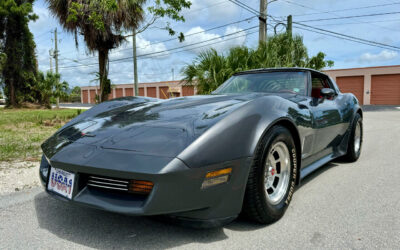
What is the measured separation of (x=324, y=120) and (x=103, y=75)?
8.68 m

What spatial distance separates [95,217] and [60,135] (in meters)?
0.68

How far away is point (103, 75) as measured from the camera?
33.7 feet

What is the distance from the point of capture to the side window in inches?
138

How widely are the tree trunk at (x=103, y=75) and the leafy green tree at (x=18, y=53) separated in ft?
35.9

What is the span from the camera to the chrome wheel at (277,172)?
2.24m

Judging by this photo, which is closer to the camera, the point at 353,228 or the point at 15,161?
the point at 353,228

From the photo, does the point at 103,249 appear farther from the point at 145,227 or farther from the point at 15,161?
the point at 15,161

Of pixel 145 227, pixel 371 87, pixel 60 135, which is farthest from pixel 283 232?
pixel 371 87

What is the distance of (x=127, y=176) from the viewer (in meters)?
1.66

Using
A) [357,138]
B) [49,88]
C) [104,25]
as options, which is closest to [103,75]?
[104,25]

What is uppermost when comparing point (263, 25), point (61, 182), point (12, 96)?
point (263, 25)

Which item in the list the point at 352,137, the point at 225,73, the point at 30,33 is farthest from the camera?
the point at 30,33

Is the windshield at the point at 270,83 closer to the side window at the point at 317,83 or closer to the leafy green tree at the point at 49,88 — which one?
the side window at the point at 317,83

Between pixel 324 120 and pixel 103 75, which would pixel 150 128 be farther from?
pixel 103 75
